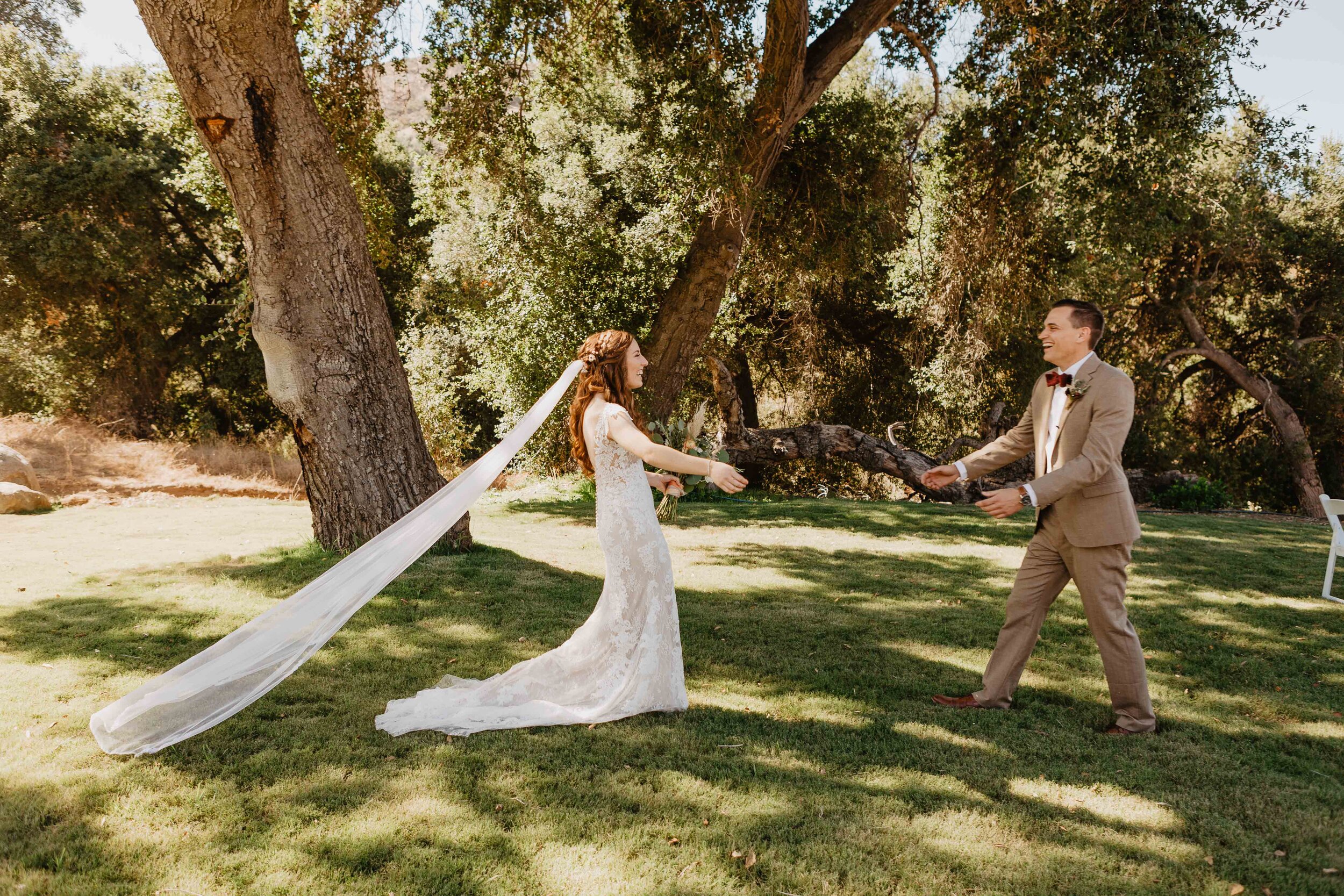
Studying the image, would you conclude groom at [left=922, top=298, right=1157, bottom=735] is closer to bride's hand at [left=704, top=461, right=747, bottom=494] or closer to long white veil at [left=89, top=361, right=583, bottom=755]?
bride's hand at [left=704, top=461, right=747, bottom=494]

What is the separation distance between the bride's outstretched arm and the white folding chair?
632 centimetres

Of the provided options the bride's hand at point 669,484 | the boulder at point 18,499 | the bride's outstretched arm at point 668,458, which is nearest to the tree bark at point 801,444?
the boulder at point 18,499

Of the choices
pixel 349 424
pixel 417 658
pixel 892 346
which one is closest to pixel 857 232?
pixel 892 346

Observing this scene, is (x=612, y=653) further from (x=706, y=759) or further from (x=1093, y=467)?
(x=1093, y=467)

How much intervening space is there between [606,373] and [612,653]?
160 centimetres

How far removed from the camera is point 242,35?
21.9 feet

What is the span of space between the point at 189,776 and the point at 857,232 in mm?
12469

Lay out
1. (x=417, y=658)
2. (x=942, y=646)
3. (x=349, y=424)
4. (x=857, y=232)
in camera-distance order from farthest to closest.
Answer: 1. (x=857, y=232)
2. (x=349, y=424)
3. (x=942, y=646)
4. (x=417, y=658)

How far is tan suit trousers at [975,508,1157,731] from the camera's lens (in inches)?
176

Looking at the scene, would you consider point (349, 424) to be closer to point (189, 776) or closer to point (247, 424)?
point (189, 776)

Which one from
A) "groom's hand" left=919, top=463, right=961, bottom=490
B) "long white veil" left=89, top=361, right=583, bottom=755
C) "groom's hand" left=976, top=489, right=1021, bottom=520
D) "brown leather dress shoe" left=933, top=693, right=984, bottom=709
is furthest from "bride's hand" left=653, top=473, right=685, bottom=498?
"brown leather dress shoe" left=933, top=693, right=984, bottom=709

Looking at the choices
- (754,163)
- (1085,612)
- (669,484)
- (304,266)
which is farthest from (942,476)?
(754,163)

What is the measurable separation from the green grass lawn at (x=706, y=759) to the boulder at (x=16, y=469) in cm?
601

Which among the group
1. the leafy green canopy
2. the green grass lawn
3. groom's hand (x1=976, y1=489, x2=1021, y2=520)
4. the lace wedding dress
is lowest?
the green grass lawn
